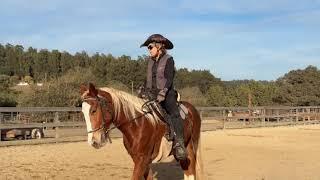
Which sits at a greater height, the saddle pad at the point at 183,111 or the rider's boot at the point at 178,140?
the saddle pad at the point at 183,111

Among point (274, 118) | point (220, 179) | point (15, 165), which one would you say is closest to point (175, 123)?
point (220, 179)

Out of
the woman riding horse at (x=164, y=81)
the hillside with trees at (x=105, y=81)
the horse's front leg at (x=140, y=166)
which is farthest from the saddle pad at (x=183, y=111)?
the hillside with trees at (x=105, y=81)

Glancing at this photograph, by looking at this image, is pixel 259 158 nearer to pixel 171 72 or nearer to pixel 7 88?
pixel 171 72

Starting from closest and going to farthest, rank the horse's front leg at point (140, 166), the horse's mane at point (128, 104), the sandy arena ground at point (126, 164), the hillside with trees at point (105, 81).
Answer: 1. the horse's front leg at point (140, 166)
2. the horse's mane at point (128, 104)
3. the sandy arena ground at point (126, 164)
4. the hillside with trees at point (105, 81)

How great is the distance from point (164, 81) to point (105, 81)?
146 ft

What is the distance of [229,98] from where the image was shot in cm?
5241

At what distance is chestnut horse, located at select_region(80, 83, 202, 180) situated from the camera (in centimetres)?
584

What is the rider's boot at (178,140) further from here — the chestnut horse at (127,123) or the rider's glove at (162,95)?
the rider's glove at (162,95)

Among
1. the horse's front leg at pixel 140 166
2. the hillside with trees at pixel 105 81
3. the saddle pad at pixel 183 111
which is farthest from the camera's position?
the hillside with trees at pixel 105 81

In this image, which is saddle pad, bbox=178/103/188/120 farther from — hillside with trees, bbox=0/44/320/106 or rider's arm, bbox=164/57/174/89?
hillside with trees, bbox=0/44/320/106

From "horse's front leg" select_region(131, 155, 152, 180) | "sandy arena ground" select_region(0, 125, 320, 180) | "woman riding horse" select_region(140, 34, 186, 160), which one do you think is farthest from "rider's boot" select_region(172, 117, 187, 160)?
"sandy arena ground" select_region(0, 125, 320, 180)

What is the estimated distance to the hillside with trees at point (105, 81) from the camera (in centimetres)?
3288

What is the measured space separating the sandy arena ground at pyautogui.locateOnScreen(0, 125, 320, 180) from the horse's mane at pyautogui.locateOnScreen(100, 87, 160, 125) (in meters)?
2.95

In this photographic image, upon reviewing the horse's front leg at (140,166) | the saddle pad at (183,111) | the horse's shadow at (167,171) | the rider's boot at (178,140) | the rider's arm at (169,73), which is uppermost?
the rider's arm at (169,73)
